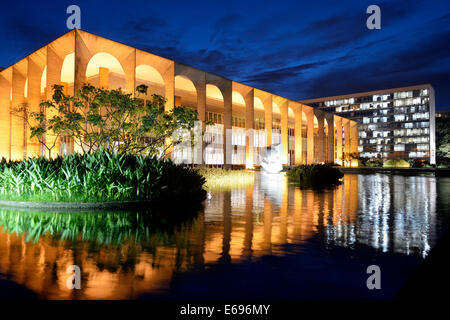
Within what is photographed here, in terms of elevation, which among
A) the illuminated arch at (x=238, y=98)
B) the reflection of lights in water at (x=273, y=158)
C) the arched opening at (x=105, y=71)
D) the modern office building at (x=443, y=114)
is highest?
the modern office building at (x=443, y=114)

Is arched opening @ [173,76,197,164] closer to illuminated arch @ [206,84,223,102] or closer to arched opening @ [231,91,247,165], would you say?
illuminated arch @ [206,84,223,102]

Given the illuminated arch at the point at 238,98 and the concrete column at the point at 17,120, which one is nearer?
the concrete column at the point at 17,120

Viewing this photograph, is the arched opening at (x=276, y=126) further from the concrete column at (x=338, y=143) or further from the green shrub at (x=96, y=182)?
the green shrub at (x=96, y=182)

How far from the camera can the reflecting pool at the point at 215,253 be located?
3559mm

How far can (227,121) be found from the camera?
3425 centimetres

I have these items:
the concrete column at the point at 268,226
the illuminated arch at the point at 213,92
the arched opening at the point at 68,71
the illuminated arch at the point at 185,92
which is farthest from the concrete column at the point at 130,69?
the concrete column at the point at 268,226

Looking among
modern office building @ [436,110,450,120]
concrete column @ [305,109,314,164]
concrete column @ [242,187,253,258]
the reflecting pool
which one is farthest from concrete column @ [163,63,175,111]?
modern office building @ [436,110,450,120]

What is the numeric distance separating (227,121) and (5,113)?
67.5ft

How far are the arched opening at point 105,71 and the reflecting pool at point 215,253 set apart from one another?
19.5 metres

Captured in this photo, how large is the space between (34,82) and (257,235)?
28450 mm

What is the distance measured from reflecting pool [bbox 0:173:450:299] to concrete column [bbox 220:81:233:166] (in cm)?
2537

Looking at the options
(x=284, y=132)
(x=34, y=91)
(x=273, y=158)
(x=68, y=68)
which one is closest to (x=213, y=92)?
(x=273, y=158)

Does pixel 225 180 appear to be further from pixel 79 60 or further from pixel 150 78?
pixel 150 78
